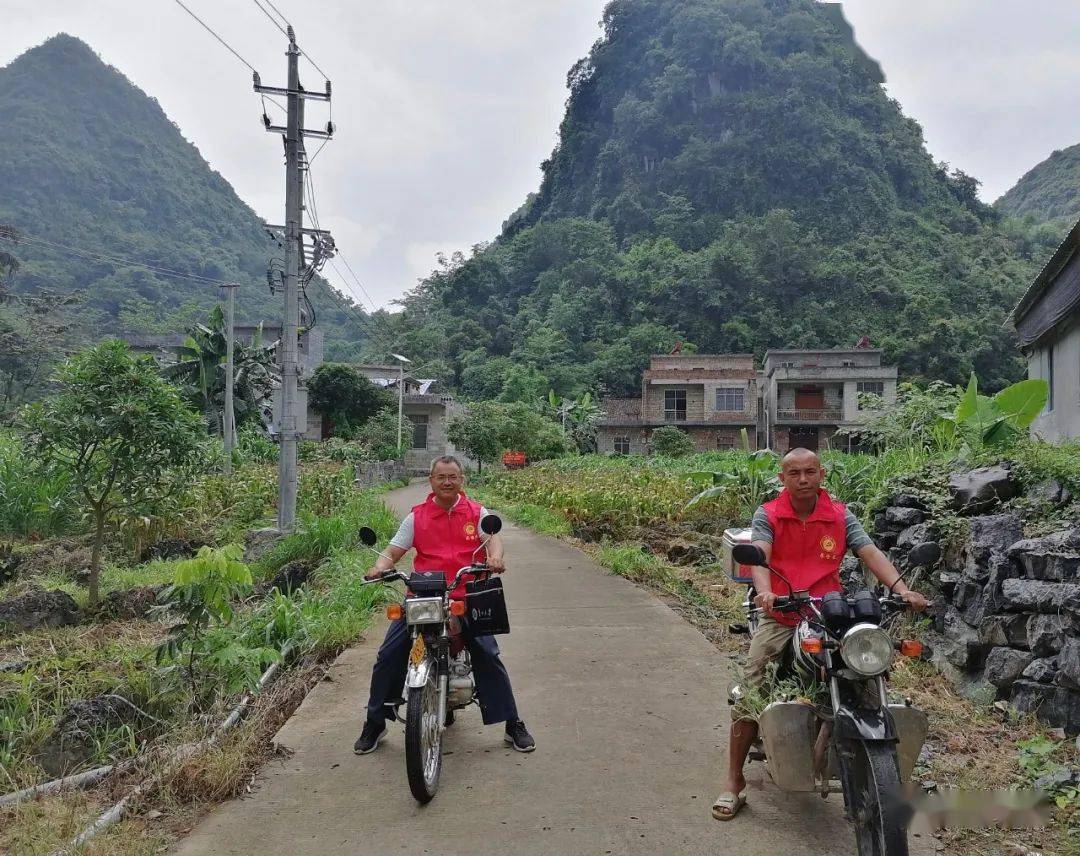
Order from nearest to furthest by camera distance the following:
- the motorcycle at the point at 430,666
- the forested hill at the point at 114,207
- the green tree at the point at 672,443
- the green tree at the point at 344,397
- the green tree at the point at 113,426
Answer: the motorcycle at the point at 430,666
the green tree at the point at 113,426
the green tree at the point at 344,397
the green tree at the point at 672,443
the forested hill at the point at 114,207

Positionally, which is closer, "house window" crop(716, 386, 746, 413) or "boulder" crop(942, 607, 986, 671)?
"boulder" crop(942, 607, 986, 671)

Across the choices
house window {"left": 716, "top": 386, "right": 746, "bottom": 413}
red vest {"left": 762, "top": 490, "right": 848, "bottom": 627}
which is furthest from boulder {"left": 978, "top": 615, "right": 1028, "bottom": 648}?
house window {"left": 716, "top": 386, "right": 746, "bottom": 413}

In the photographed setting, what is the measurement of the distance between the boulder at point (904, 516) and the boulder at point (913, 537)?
0.08 metres

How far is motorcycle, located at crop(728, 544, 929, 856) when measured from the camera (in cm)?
267

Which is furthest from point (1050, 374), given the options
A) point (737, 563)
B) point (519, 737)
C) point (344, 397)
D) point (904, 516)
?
point (344, 397)

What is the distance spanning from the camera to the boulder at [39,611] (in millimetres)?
7008

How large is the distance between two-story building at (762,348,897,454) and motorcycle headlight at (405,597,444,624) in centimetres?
3849

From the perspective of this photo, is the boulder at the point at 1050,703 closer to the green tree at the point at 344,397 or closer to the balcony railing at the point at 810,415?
the green tree at the point at 344,397

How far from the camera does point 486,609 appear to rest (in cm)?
395

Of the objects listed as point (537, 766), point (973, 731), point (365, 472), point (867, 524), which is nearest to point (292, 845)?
point (537, 766)

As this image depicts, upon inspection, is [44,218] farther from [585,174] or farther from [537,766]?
[537,766]

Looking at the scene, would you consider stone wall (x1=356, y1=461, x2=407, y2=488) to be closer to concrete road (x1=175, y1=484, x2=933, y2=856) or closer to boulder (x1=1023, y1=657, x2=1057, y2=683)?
concrete road (x1=175, y1=484, x2=933, y2=856)

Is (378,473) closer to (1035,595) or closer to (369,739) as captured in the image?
(369,739)

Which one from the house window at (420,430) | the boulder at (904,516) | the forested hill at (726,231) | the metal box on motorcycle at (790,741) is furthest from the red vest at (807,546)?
the forested hill at (726,231)
